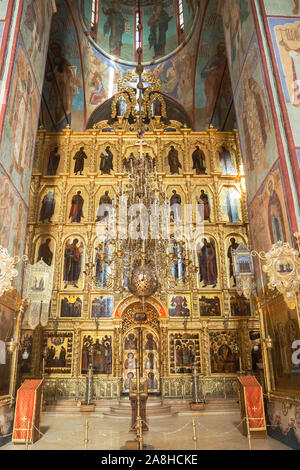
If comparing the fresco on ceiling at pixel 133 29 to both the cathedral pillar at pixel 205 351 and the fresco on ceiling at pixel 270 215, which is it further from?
the cathedral pillar at pixel 205 351

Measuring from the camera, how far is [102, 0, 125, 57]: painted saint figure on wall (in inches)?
645

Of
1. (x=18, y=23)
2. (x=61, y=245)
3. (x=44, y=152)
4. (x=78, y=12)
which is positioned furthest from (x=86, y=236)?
(x=78, y=12)

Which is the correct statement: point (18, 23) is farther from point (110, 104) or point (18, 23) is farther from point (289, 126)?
point (110, 104)

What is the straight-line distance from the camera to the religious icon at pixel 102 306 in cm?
1316

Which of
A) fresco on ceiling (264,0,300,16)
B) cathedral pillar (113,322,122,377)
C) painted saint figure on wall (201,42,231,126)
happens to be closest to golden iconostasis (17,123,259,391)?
cathedral pillar (113,322,122,377)

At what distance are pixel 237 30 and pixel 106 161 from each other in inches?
306

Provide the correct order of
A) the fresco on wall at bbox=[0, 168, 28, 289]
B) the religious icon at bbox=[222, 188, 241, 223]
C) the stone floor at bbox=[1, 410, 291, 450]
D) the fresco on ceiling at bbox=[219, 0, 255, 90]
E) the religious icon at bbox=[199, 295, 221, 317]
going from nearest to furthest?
the stone floor at bbox=[1, 410, 291, 450]
the fresco on wall at bbox=[0, 168, 28, 289]
the fresco on ceiling at bbox=[219, 0, 255, 90]
the religious icon at bbox=[199, 295, 221, 317]
the religious icon at bbox=[222, 188, 241, 223]

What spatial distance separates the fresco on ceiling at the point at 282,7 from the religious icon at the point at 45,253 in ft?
34.9

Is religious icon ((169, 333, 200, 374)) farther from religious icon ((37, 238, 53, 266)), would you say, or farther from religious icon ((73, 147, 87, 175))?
religious icon ((73, 147, 87, 175))

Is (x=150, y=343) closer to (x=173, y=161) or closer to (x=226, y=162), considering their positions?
(x=173, y=161)

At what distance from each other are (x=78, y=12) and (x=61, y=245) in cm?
959

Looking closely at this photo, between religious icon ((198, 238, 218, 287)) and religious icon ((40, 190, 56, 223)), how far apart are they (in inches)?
249

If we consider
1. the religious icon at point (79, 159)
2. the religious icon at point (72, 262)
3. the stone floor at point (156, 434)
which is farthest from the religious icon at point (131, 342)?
the religious icon at point (79, 159)

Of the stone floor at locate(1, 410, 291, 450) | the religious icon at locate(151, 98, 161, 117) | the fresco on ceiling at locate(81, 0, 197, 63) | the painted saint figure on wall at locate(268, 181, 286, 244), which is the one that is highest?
the fresco on ceiling at locate(81, 0, 197, 63)
